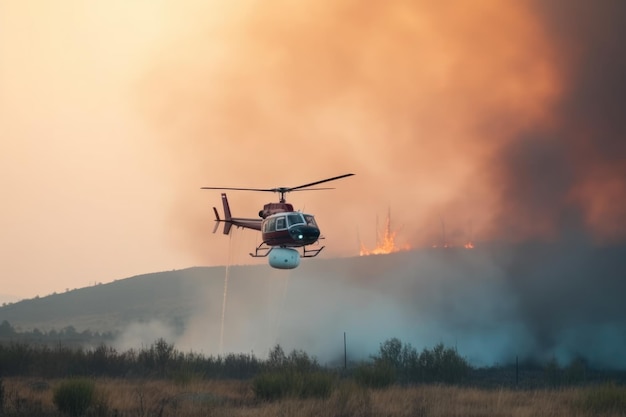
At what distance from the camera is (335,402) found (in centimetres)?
3375

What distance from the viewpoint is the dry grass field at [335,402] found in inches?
1209

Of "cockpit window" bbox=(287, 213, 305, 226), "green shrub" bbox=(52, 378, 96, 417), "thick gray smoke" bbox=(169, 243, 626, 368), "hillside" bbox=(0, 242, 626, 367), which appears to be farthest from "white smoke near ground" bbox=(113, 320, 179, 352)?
"green shrub" bbox=(52, 378, 96, 417)

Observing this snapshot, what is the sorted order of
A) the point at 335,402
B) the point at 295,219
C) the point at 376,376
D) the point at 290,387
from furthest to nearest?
the point at 295,219 < the point at 376,376 < the point at 290,387 < the point at 335,402

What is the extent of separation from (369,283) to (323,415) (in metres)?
114

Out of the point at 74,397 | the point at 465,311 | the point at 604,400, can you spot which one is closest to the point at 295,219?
the point at 74,397

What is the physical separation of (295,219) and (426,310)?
79.4 meters

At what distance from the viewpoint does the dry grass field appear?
30.7 meters

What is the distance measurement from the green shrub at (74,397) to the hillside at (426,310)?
217ft

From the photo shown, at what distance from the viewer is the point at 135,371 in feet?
170

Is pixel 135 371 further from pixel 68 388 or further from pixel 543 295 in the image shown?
pixel 543 295

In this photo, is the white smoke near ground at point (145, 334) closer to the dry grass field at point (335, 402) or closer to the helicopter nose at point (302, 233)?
the helicopter nose at point (302, 233)

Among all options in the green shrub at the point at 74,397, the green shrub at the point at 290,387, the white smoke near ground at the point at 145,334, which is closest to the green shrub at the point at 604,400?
the green shrub at the point at 290,387

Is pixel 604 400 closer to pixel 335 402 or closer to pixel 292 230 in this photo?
pixel 335 402

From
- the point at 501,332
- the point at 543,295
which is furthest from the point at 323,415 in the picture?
the point at 543,295
